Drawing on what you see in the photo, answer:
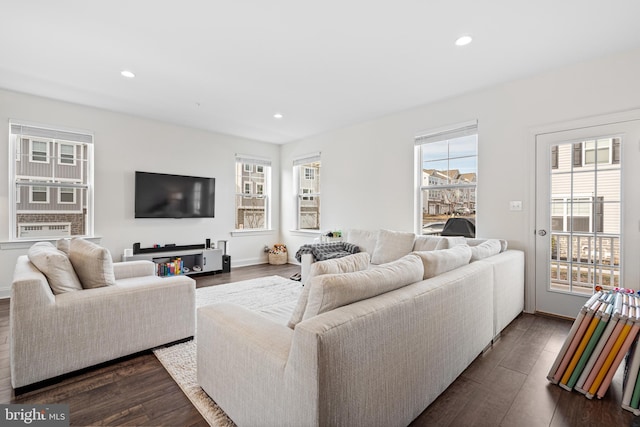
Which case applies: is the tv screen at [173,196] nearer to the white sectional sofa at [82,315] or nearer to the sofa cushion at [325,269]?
the white sectional sofa at [82,315]

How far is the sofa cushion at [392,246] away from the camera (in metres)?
3.95

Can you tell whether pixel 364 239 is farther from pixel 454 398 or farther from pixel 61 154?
pixel 61 154

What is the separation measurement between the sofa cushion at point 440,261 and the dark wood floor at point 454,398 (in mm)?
737

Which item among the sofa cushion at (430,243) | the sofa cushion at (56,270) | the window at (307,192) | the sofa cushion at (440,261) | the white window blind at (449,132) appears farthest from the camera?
the window at (307,192)

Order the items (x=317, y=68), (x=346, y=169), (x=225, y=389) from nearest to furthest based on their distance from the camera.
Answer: (x=225, y=389)
(x=317, y=68)
(x=346, y=169)

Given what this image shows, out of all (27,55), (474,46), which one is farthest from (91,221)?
→ (474,46)

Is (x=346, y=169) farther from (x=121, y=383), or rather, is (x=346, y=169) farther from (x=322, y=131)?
(x=121, y=383)

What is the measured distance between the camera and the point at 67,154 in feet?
14.1

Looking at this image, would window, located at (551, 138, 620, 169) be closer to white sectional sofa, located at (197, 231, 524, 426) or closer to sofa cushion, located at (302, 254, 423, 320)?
white sectional sofa, located at (197, 231, 524, 426)

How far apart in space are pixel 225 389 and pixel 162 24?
273 centimetres

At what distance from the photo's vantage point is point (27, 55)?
294cm

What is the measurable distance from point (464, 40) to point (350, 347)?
2.77 meters

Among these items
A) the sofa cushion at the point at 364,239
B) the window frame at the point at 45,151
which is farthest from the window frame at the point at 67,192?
the sofa cushion at the point at 364,239

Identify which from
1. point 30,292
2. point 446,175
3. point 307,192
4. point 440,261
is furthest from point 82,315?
point 307,192
